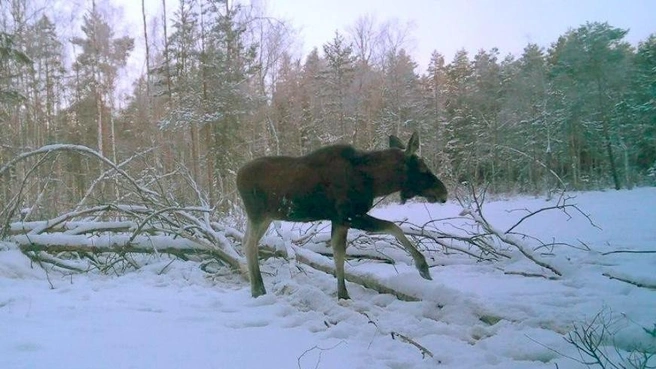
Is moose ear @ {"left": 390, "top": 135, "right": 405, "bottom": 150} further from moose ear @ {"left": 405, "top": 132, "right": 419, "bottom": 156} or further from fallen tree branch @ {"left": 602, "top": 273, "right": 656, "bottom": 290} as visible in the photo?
fallen tree branch @ {"left": 602, "top": 273, "right": 656, "bottom": 290}

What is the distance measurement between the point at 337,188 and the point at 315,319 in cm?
124

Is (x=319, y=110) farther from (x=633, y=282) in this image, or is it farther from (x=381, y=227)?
(x=633, y=282)

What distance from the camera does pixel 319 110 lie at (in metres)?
6.54

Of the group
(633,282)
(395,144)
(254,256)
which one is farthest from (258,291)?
(633,282)

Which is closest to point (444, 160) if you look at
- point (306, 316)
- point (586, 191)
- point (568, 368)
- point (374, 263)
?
point (374, 263)

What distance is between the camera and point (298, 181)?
4.39 m

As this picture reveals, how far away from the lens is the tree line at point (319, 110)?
7.12 meters

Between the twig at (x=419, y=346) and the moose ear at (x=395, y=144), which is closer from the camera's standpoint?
the twig at (x=419, y=346)

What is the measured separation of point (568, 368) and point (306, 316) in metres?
1.85

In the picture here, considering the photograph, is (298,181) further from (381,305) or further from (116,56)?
(116,56)

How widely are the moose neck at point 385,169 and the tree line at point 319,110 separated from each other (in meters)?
1.33

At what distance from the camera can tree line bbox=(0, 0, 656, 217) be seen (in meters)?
7.12

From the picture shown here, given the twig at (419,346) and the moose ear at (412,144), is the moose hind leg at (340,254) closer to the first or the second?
the moose ear at (412,144)

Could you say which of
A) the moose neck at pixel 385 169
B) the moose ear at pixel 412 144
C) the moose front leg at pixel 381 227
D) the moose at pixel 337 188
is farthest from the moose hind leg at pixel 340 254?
the moose ear at pixel 412 144
